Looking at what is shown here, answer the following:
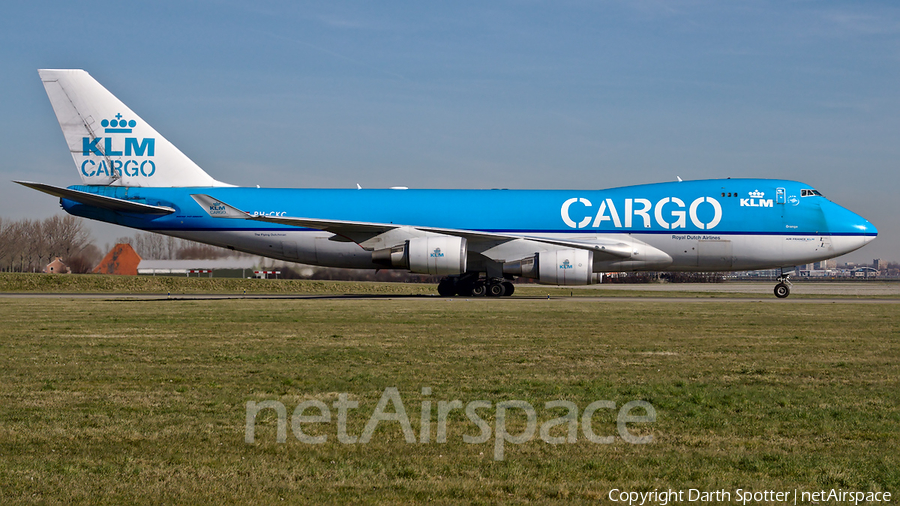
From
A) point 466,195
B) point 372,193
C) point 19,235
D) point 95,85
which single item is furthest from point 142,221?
point 19,235

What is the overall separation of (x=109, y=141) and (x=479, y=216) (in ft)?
50.5

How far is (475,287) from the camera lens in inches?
1216

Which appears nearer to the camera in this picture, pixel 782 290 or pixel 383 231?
pixel 383 231

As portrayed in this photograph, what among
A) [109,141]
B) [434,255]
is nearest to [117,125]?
[109,141]

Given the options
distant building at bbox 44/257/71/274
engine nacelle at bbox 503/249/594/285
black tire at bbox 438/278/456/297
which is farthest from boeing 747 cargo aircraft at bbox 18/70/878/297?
distant building at bbox 44/257/71/274

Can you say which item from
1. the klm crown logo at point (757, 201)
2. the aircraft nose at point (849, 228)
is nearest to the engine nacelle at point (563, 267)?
the klm crown logo at point (757, 201)

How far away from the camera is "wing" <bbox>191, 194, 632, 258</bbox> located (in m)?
27.8

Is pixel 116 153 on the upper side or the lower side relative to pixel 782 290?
upper

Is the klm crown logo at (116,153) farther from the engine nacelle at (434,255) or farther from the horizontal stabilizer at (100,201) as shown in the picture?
the engine nacelle at (434,255)

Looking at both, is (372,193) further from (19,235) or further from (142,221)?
(19,235)

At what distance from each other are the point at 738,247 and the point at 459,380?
23713 millimetres

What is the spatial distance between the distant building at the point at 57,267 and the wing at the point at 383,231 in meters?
42.3

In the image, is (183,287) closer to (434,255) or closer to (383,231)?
(383,231)

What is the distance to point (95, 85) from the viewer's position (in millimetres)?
30703
